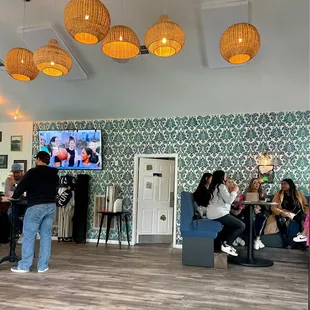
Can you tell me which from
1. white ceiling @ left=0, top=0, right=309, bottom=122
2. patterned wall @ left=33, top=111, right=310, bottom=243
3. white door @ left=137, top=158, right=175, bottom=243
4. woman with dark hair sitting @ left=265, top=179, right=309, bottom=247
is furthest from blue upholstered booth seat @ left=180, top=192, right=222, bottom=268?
white door @ left=137, top=158, right=175, bottom=243

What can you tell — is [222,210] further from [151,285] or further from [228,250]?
[151,285]

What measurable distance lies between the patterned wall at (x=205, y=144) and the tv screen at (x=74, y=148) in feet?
0.71

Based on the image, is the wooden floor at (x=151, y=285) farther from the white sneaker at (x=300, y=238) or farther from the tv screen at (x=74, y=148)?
the tv screen at (x=74, y=148)

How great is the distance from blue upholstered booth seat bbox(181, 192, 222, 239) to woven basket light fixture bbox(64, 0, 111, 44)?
2857 millimetres

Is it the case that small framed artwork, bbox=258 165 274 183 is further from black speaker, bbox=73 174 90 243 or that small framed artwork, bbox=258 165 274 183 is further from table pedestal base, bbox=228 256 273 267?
black speaker, bbox=73 174 90 243

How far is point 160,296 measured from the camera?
3.32 metres

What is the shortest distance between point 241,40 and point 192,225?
108 inches

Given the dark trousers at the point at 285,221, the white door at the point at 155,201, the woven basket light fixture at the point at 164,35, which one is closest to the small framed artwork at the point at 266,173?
the dark trousers at the point at 285,221

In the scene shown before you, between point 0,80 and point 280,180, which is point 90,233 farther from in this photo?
point 280,180

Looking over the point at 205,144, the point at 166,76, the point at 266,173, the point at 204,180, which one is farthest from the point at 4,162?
the point at 266,173

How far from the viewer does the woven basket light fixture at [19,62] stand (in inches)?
143

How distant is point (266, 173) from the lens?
6.16 metres

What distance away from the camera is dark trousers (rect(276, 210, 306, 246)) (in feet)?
17.3

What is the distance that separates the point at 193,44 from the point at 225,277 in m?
3.15
